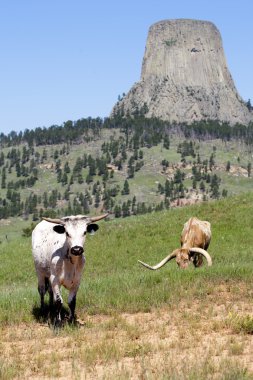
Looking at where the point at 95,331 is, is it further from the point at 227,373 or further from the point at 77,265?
the point at 227,373

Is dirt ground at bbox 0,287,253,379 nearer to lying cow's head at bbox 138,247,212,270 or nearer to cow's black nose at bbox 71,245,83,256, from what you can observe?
cow's black nose at bbox 71,245,83,256

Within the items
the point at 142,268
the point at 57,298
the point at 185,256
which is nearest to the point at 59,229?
the point at 57,298

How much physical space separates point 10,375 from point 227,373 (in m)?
3.48

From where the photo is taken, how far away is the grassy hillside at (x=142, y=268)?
13828mm

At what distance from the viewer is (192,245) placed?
20016mm

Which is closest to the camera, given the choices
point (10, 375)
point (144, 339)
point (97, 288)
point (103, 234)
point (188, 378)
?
point (188, 378)

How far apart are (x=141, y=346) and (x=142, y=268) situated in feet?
49.3

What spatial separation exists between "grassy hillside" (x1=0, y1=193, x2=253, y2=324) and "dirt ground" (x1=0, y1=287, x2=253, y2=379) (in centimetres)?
68

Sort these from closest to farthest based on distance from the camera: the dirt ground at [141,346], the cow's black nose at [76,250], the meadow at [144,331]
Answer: the dirt ground at [141,346] → the meadow at [144,331] → the cow's black nose at [76,250]

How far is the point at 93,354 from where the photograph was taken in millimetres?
9734

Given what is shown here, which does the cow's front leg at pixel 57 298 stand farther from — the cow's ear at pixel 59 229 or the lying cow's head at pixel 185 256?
→ the lying cow's head at pixel 185 256

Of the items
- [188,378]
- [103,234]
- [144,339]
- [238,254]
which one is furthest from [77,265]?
[103,234]

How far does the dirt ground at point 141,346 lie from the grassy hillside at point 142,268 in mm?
682

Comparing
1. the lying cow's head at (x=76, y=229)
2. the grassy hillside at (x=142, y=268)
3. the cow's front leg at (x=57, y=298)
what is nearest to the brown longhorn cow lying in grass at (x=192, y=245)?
the grassy hillside at (x=142, y=268)
